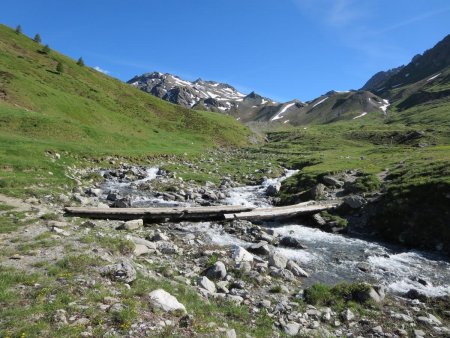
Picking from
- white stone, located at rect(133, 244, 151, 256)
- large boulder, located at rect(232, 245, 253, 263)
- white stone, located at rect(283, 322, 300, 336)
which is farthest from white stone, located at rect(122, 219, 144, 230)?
white stone, located at rect(283, 322, 300, 336)

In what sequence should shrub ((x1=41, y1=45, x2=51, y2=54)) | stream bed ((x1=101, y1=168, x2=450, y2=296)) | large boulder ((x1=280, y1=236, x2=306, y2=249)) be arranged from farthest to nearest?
shrub ((x1=41, y1=45, x2=51, y2=54)), large boulder ((x1=280, y1=236, x2=306, y2=249)), stream bed ((x1=101, y1=168, x2=450, y2=296))

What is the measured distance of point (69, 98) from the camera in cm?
8100

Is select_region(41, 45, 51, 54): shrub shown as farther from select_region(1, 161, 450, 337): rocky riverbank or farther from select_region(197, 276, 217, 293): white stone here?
select_region(197, 276, 217, 293): white stone

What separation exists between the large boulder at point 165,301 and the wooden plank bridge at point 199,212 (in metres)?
13.6

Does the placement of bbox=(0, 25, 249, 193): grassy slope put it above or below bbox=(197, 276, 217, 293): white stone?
above

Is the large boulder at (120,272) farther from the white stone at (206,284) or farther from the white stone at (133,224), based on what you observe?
the white stone at (133,224)

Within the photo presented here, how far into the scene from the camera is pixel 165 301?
13.6m

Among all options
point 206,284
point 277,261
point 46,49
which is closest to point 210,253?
point 277,261

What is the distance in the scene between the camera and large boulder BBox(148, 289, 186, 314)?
1317cm

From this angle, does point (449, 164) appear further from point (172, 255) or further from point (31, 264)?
point (31, 264)

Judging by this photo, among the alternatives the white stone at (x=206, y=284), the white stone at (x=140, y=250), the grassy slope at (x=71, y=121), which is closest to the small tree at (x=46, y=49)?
the grassy slope at (x=71, y=121)

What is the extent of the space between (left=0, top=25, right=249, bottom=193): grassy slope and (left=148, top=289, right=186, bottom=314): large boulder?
742 inches

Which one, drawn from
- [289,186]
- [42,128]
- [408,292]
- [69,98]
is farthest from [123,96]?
[408,292]

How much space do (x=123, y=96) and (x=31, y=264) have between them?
106 meters
